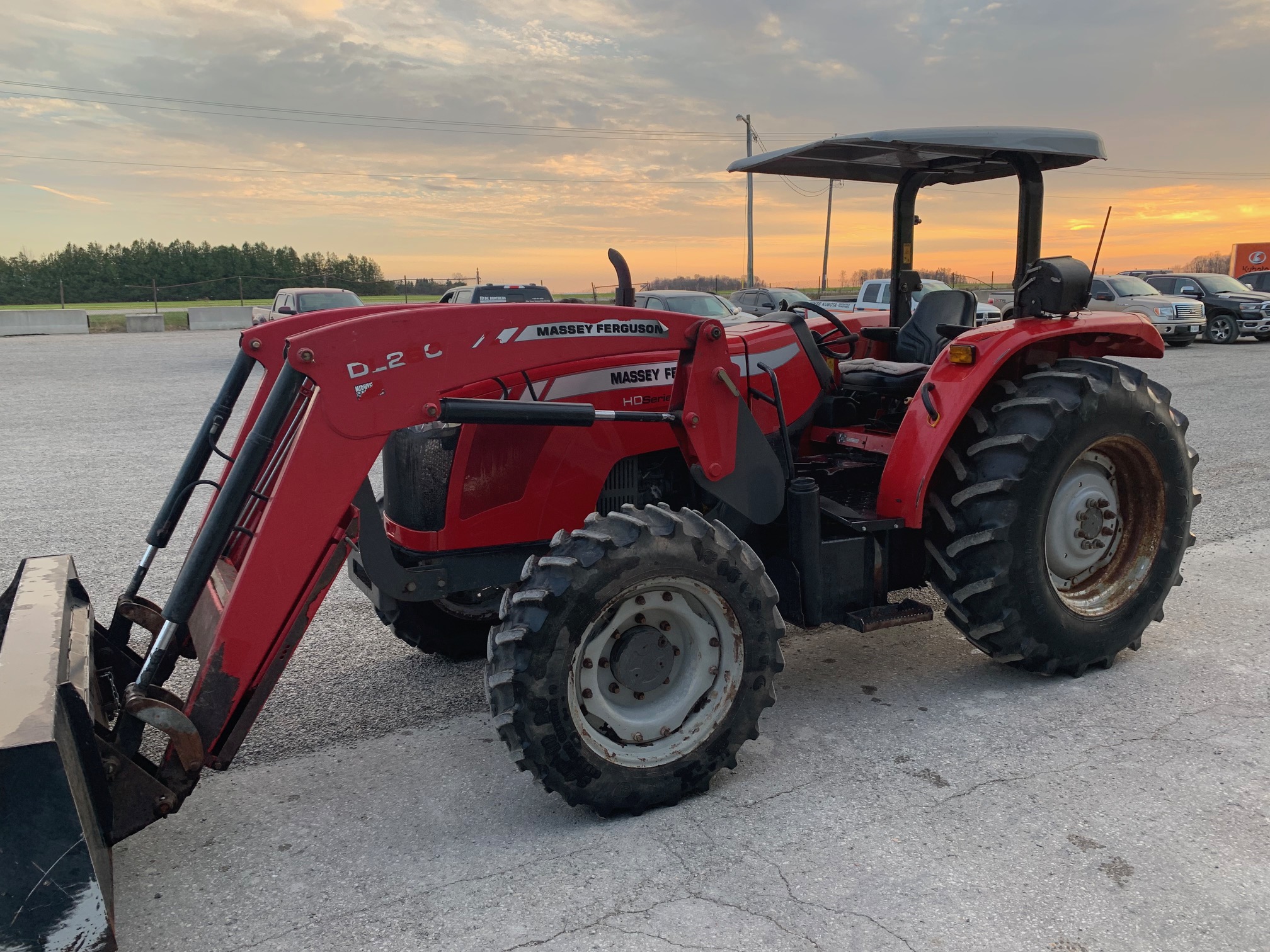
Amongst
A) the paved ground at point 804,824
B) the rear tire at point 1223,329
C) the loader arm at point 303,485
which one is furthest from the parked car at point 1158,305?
the loader arm at point 303,485

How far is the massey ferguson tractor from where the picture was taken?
2920 millimetres

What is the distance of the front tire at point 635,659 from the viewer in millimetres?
3072

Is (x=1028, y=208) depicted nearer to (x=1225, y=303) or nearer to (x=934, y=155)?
(x=934, y=155)

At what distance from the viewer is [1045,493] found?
4.12 meters

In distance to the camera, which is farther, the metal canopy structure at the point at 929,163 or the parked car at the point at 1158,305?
the parked car at the point at 1158,305

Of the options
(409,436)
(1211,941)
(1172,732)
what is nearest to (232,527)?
(409,436)

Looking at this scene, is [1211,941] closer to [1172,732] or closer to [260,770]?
[1172,732]

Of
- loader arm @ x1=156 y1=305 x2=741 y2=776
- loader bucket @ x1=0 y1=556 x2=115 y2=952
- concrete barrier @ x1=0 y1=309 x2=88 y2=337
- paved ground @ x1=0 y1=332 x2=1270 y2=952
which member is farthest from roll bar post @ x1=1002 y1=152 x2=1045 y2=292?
concrete barrier @ x1=0 y1=309 x2=88 y2=337

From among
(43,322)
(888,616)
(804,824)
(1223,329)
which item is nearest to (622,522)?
(804,824)

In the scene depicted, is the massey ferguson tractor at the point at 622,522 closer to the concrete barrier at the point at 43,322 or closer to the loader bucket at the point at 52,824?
the loader bucket at the point at 52,824

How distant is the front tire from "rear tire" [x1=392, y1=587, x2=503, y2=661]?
49.7 inches

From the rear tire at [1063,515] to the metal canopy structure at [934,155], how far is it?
0.99 m

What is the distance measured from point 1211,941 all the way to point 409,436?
314 cm

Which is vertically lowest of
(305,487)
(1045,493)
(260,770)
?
(260,770)
